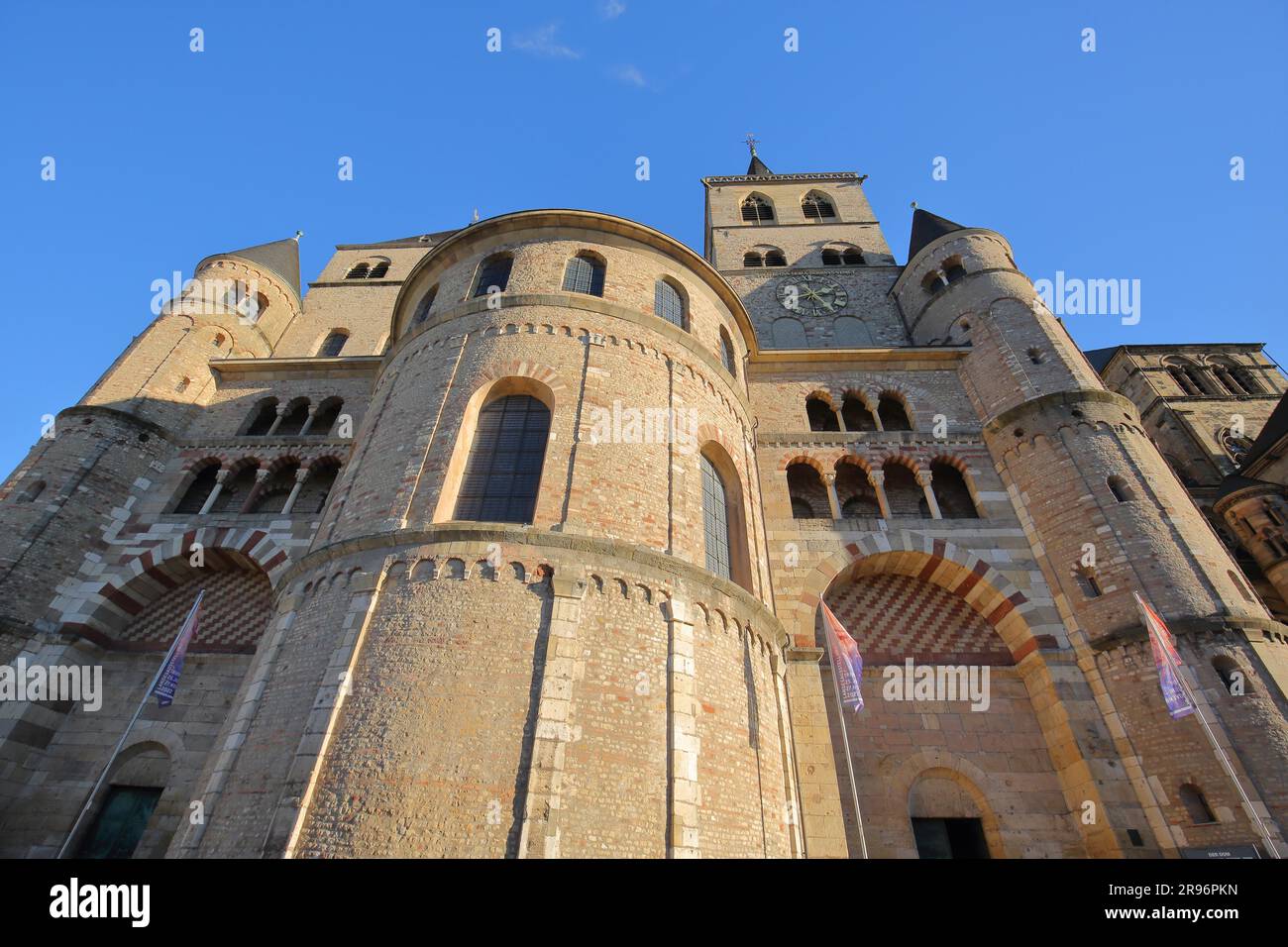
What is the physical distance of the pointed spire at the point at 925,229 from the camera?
22.9 meters

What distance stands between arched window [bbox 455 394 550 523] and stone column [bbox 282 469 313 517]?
7.37 m

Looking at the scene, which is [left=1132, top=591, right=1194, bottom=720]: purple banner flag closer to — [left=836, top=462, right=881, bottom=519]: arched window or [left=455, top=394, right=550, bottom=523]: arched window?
[left=836, top=462, right=881, bottom=519]: arched window

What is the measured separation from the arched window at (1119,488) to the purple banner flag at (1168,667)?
345 centimetres

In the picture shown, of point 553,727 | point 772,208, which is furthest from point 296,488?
point 772,208

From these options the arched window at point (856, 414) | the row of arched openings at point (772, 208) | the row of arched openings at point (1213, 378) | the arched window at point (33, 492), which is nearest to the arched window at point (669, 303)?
the arched window at point (856, 414)

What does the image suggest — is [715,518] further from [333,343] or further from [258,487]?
[333,343]

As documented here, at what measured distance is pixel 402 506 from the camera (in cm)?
1005

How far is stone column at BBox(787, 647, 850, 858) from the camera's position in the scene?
10.4 m

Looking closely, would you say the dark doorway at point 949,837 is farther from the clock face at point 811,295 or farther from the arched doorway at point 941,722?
the clock face at point 811,295

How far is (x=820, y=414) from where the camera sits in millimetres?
18156

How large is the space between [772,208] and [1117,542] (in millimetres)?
25070
